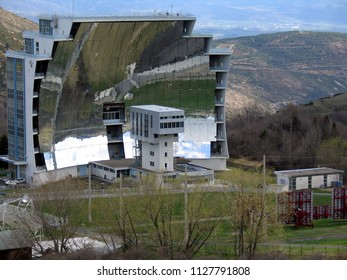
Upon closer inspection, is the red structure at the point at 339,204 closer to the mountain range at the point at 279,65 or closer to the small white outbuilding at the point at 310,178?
the small white outbuilding at the point at 310,178

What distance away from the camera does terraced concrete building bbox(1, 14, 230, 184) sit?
58875 millimetres

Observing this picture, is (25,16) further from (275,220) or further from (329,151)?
(275,220)

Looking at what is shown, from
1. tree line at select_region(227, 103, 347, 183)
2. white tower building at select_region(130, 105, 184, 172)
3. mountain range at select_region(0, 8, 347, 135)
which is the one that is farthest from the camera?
mountain range at select_region(0, 8, 347, 135)

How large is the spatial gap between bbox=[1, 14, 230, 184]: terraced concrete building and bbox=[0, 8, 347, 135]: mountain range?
4661 centimetres

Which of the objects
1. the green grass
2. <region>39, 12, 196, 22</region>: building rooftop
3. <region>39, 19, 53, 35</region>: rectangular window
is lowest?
the green grass

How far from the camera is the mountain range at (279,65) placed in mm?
125919

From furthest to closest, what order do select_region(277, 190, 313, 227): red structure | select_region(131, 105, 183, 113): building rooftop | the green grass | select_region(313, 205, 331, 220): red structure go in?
the green grass < select_region(131, 105, 183, 113): building rooftop < select_region(313, 205, 331, 220): red structure < select_region(277, 190, 313, 227): red structure

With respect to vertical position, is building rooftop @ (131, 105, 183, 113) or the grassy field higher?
building rooftop @ (131, 105, 183, 113)

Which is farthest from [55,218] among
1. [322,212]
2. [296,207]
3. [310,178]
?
[310,178]

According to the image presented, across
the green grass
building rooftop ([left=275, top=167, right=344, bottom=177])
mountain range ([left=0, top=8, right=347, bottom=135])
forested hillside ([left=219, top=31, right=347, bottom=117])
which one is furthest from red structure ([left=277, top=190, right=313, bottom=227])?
forested hillside ([left=219, top=31, right=347, bottom=117])

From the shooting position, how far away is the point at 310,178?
5931cm

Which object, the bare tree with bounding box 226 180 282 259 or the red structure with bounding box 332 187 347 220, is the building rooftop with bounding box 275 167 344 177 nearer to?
the red structure with bounding box 332 187 347 220

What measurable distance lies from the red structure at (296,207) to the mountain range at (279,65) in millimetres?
58754

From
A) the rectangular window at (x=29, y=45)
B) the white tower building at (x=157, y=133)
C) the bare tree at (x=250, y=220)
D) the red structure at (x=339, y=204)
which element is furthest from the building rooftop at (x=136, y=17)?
the bare tree at (x=250, y=220)
